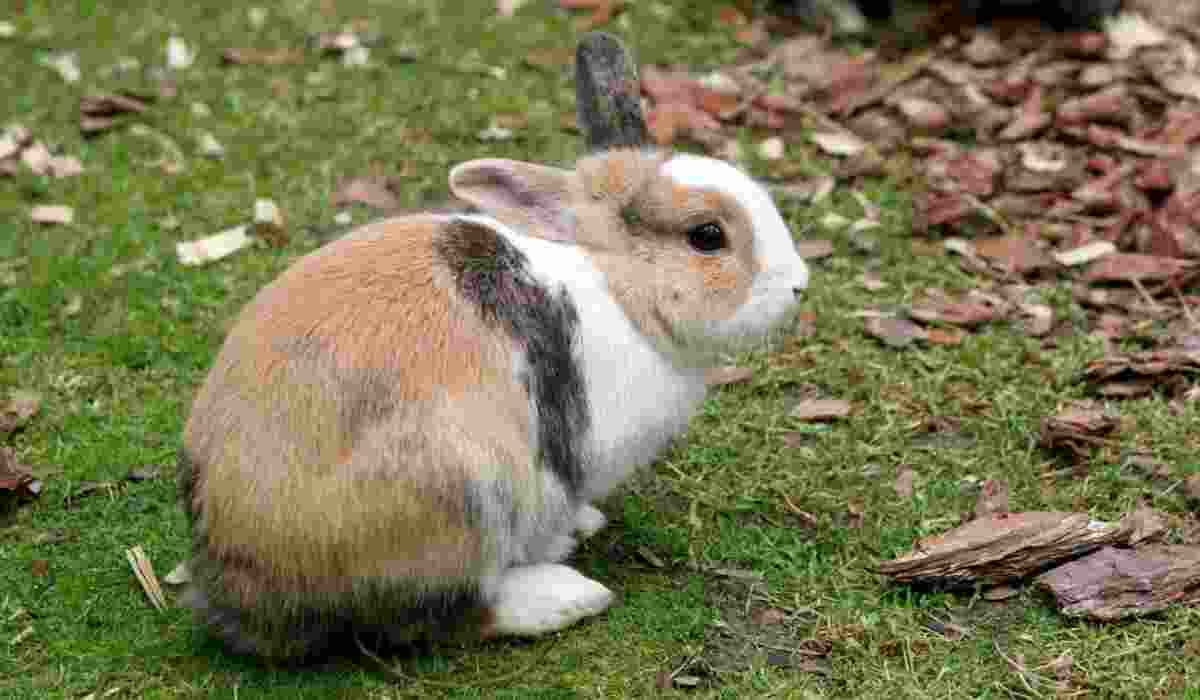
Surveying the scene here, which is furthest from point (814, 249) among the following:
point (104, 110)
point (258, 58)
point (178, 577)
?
point (104, 110)

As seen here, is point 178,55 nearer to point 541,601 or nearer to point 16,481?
point 16,481

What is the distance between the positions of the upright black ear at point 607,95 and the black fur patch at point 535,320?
0.59 metres

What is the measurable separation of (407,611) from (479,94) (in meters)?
3.91

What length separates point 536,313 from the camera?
12.6 ft

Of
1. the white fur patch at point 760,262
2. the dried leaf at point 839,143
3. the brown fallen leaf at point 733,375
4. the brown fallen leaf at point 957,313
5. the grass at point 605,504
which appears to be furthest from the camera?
the dried leaf at point 839,143

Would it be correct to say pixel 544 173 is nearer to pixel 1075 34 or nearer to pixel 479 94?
pixel 479 94

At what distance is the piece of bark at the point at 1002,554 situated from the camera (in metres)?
4.11

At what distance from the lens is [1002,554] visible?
4.11 meters

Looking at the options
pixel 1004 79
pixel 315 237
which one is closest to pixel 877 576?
pixel 315 237

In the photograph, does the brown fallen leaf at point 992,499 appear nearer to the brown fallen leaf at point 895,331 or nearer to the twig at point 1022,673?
the twig at point 1022,673

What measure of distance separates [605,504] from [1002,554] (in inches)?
48.3

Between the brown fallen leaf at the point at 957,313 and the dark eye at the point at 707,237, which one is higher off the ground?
the dark eye at the point at 707,237

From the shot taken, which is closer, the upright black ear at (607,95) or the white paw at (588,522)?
the upright black ear at (607,95)

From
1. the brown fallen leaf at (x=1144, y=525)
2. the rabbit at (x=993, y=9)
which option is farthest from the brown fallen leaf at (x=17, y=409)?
the rabbit at (x=993, y=9)
